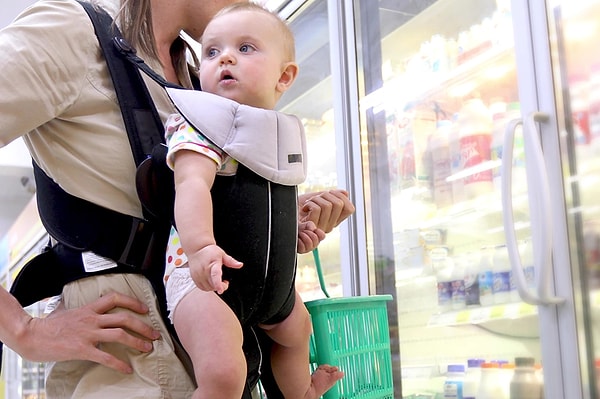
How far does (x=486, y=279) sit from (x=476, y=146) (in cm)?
43

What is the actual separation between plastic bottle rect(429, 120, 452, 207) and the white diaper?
162 cm

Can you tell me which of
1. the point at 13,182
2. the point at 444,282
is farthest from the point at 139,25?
the point at 13,182

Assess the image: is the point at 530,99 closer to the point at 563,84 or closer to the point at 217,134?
the point at 563,84

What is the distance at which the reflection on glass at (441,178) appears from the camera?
2230 mm

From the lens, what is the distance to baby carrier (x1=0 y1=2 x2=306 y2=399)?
1.02 m

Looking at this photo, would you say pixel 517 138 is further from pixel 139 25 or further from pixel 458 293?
pixel 139 25

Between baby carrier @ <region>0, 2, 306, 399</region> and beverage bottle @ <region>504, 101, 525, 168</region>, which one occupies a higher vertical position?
beverage bottle @ <region>504, 101, 525, 168</region>

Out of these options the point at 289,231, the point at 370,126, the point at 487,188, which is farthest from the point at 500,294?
the point at 289,231

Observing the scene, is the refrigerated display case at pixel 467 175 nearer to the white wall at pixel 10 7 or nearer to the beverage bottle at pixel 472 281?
the beverage bottle at pixel 472 281

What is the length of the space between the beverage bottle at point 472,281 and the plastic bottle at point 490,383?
0.21 metres

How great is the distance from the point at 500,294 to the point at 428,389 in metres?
0.51

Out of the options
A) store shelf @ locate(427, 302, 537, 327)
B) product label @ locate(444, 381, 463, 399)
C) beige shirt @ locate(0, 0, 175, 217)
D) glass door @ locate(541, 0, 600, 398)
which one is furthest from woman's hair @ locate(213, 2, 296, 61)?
product label @ locate(444, 381, 463, 399)

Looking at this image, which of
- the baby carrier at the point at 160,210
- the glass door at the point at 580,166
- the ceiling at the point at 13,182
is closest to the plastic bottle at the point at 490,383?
the glass door at the point at 580,166

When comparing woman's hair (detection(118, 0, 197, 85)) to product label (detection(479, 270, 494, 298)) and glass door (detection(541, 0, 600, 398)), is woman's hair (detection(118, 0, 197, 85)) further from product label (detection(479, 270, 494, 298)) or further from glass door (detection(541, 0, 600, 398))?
product label (detection(479, 270, 494, 298))
